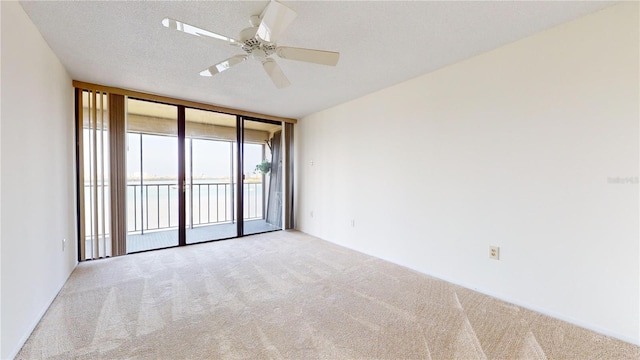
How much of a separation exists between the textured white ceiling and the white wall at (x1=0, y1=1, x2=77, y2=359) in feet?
0.79

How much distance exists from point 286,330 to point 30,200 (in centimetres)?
211

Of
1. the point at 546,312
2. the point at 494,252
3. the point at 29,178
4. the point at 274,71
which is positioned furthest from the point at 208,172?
the point at 546,312

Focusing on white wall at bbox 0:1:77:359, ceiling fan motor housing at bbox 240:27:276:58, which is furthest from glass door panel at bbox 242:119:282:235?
ceiling fan motor housing at bbox 240:27:276:58

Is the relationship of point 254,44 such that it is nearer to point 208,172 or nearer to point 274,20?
point 274,20

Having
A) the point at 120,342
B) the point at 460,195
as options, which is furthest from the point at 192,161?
the point at 460,195

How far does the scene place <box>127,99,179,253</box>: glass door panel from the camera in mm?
3678

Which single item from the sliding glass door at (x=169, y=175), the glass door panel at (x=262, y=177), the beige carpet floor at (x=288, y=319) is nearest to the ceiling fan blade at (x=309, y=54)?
the beige carpet floor at (x=288, y=319)

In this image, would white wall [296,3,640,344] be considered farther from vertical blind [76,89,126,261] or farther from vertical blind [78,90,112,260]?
vertical blind [78,90,112,260]

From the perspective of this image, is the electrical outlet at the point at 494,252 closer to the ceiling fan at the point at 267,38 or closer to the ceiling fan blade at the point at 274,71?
the ceiling fan at the point at 267,38

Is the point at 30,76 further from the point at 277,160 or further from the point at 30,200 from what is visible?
the point at 277,160

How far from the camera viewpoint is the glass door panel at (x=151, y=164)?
12.1 ft

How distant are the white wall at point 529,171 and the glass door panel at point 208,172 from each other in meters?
2.57

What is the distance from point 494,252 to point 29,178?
3829 millimetres

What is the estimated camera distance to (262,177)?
496cm
